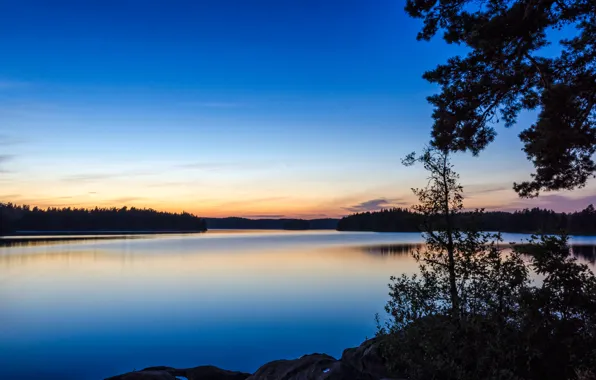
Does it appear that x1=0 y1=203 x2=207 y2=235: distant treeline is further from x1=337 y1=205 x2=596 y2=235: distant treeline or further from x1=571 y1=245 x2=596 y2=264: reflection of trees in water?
x1=571 y1=245 x2=596 y2=264: reflection of trees in water

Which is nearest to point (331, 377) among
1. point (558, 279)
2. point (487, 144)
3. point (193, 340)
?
point (558, 279)

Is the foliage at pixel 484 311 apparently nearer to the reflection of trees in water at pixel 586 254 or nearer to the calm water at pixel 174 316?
the calm water at pixel 174 316

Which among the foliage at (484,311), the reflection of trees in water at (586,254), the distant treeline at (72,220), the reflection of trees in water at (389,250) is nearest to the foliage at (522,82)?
the foliage at (484,311)

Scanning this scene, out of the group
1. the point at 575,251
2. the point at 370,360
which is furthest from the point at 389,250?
the point at 370,360

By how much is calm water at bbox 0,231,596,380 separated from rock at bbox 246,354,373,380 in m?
5.34

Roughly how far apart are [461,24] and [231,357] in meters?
13.6

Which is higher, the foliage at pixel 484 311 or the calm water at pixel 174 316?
the foliage at pixel 484 311

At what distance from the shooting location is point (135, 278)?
3556 centimetres

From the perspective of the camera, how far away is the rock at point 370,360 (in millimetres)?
9434

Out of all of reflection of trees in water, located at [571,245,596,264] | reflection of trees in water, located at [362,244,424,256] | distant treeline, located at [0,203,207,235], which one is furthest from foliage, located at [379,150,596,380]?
distant treeline, located at [0,203,207,235]

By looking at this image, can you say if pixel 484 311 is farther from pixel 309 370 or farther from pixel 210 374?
pixel 210 374

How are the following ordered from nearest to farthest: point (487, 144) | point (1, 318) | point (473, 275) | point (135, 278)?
1. point (473, 275)
2. point (487, 144)
3. point (1, 318)
4. point (135, 278)

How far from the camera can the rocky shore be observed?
8578mm

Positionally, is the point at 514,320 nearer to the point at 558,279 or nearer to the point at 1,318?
the point at 558,279
